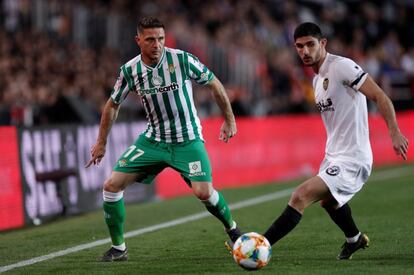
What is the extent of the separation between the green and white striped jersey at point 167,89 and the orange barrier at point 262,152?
724 cm

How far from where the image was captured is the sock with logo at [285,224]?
7824 mm

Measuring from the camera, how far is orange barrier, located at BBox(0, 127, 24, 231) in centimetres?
1205

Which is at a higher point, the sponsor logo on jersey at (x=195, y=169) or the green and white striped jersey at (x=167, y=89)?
the green and white striped jersey at (x=167, y=89)

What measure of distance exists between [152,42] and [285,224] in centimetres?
201

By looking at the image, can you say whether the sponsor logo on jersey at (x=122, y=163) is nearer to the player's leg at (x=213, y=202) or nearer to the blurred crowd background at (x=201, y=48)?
the player's leg at (x=213, y=202)

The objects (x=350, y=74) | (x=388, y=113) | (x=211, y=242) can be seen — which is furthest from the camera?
(x=211, y=242)

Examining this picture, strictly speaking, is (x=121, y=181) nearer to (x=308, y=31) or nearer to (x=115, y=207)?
(x=115, y=207)

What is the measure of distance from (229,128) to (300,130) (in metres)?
12.0

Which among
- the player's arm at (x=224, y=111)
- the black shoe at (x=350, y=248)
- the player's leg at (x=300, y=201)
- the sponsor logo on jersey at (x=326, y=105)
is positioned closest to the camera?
the player's leg at (x=300, y=201)

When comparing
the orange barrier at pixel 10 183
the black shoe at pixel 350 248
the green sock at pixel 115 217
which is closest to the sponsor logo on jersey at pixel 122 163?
the green sock at pixel 115 217

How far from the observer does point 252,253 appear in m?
7.61

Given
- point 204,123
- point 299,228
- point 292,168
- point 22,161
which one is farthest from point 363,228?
point 292,168

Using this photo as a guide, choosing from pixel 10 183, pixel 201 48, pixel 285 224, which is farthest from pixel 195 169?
pixel 201 48

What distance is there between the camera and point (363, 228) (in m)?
10.6
